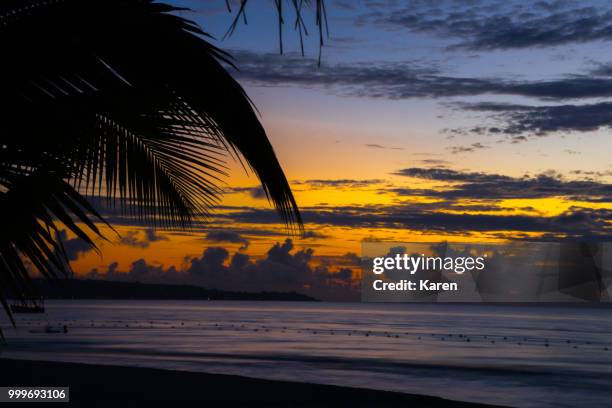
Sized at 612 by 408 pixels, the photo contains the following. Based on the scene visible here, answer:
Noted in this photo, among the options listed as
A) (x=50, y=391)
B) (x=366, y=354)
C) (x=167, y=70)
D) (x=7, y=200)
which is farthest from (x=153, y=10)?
(x=366, y=354)

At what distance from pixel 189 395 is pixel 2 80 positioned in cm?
1303

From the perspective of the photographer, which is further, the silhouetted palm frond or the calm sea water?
the calm sea water

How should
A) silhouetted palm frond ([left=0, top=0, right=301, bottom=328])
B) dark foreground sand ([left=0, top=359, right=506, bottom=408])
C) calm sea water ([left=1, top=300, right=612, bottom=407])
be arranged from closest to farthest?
1. silhouetted palm frond ([left=0, top=0, right=301, bottom=328])
2. dark foreground sand ([left=0, top=359, right=506, bottom=408])
3. calm sea water ([left=1, top=300, right=612, bottom=407])

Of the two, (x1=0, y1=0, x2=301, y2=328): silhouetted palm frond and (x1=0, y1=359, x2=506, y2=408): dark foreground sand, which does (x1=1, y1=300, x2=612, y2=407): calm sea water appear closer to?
(x1=0, y1=359, x2=506, y2=408): dark foreground sand

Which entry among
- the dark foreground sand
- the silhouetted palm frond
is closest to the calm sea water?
the dark foreground sand

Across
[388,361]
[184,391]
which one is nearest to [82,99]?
[184,391]

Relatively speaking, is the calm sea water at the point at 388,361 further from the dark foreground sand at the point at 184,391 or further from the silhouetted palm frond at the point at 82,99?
the silhouetted palm frond at the point at 82,99

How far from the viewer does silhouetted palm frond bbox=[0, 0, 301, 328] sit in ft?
8.54

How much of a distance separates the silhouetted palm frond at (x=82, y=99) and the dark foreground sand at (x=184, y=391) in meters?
9.59

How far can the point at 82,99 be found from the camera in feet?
8.99

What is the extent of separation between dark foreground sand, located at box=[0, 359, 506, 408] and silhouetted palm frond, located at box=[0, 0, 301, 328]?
9.59 meters

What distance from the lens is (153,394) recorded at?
14773mm

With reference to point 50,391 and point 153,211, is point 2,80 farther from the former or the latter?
point 50,391

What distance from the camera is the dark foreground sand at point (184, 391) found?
13688 millimetres
